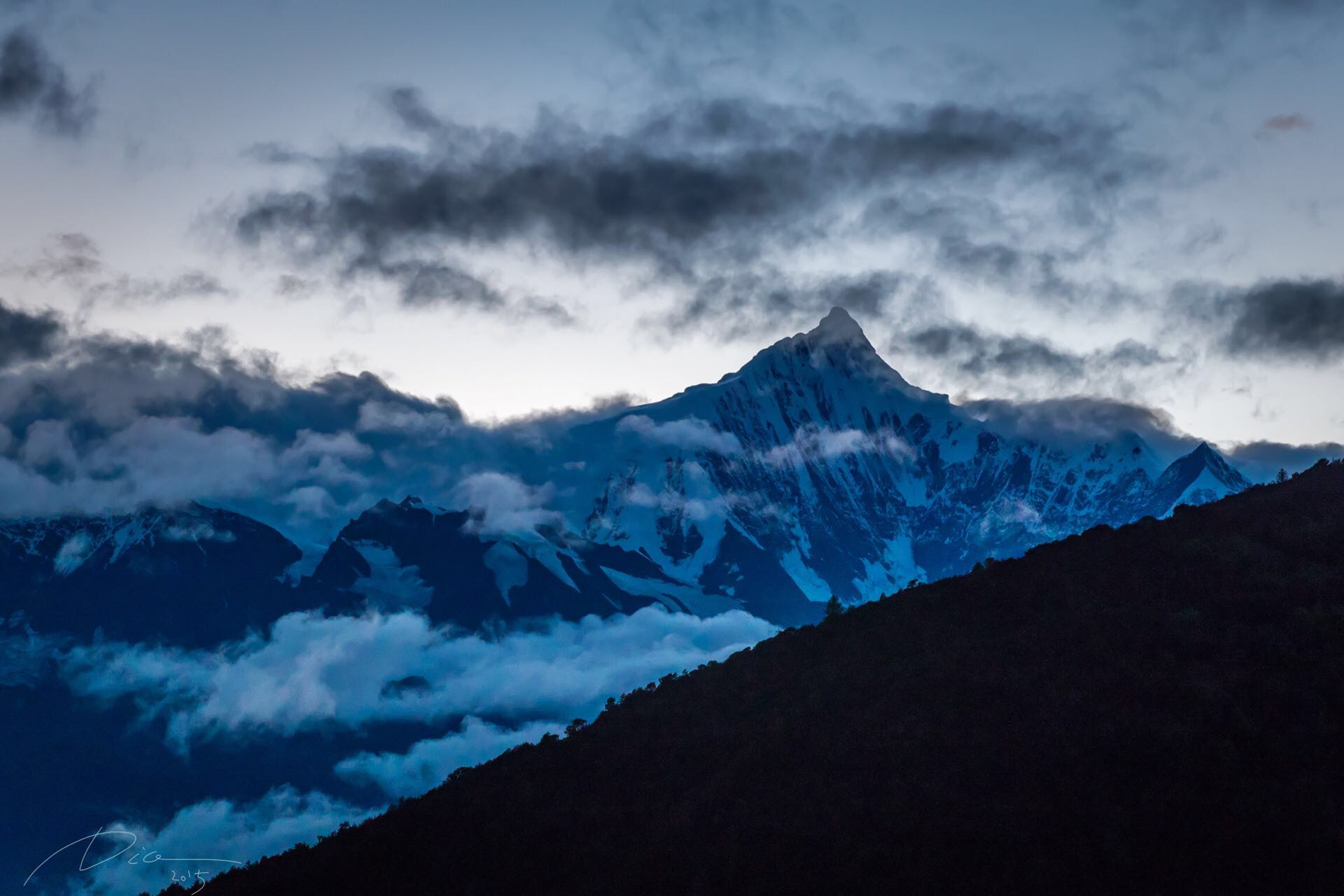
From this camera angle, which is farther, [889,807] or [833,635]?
[833,635]

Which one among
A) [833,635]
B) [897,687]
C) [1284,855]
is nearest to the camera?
[1284,855]

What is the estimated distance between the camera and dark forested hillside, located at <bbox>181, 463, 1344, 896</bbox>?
40.4 metres

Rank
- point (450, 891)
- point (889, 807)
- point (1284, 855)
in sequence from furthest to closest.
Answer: point (450, 891) < point (889, 807) < point (1284, 855)

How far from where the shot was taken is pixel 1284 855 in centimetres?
3709

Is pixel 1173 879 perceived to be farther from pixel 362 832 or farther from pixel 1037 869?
pixel 362 832

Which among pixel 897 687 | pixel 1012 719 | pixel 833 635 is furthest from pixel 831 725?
pixel 833 635

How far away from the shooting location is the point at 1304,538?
60938 mm

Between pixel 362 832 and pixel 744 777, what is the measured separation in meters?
19.1

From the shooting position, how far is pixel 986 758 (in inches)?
1870

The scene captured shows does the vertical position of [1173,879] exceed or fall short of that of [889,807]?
it falls short

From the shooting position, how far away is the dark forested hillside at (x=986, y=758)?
1590 inches

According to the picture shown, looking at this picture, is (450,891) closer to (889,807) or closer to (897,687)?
(889,807)

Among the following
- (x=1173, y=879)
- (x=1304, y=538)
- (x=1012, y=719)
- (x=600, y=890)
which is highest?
(x=1304, y=538)

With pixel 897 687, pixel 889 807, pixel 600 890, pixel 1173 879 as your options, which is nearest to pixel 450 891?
pixel 600 890
